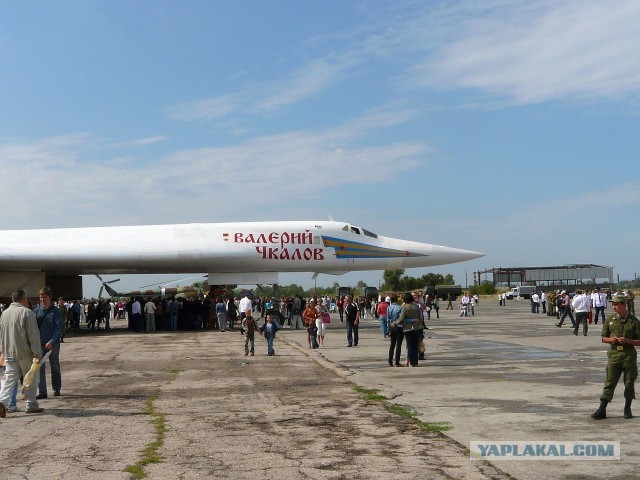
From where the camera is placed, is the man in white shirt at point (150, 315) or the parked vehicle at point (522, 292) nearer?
the man in white shirt at point (150, 315)

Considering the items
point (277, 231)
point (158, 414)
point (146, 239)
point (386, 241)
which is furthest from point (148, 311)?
point (158, 414)

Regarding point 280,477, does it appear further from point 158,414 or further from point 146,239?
point 146,239

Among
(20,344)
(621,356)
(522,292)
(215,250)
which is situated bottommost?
(522,292)

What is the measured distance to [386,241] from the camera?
30.0 meters

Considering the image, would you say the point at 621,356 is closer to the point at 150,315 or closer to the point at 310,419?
the point at 310,419

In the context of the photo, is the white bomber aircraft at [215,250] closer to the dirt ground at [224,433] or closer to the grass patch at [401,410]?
the dirt ground at [224,433]

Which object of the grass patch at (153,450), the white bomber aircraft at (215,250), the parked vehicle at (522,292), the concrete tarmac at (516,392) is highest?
the white bomber aircraft at (215,250)

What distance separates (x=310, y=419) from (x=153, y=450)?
6.83 feet

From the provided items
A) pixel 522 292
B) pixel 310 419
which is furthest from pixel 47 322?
pixel 522 292

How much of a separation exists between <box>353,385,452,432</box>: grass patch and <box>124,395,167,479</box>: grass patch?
262cm

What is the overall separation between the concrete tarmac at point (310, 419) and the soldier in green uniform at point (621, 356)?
0.26 metres

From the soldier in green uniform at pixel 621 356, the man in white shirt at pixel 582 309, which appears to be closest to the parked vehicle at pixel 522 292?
the man in white shirt at pixel 582 309

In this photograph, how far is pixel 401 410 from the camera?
8.84 meters

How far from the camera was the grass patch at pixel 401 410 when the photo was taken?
7730mm
